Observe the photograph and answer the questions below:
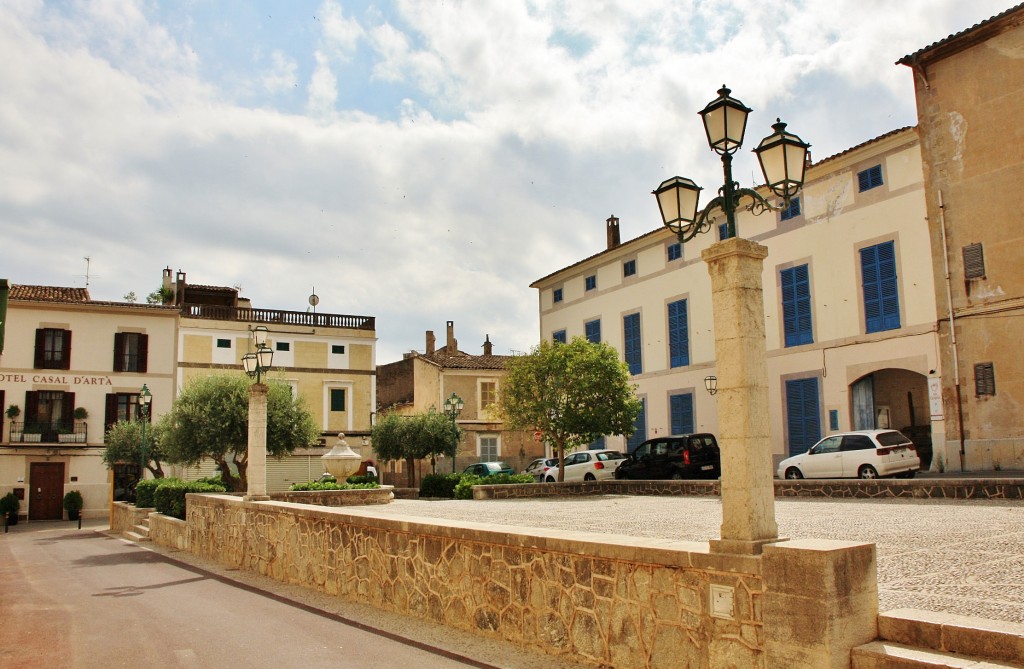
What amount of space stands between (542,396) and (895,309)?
10.2 metres

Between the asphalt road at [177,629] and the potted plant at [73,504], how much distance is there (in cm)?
2116

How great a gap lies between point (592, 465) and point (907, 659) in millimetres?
21964

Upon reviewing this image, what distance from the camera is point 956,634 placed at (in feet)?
13.5

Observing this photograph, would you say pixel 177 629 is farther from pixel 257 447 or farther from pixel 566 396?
pixel 566 396

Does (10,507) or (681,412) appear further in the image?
(10,507)

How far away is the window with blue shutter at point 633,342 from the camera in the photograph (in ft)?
99.9

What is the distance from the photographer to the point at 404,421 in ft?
110

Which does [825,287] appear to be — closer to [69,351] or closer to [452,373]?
[452,373]

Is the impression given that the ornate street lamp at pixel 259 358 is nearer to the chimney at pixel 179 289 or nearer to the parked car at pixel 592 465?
the parked car at pixel 592 465

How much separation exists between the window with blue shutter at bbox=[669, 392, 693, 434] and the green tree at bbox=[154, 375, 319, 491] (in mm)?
12638

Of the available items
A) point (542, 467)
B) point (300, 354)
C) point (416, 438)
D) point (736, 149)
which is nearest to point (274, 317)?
point (300, 354)

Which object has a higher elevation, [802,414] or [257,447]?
[802,414]

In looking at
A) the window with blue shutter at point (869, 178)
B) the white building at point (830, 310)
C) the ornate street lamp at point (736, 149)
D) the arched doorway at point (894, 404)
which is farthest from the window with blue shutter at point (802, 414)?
the ornate street lamp at point (736, 149)

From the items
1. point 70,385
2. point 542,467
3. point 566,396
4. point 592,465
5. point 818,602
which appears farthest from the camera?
point 70,385
